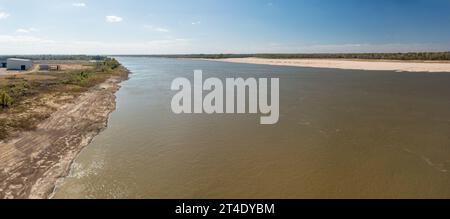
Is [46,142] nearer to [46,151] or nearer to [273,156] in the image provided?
[46,151]


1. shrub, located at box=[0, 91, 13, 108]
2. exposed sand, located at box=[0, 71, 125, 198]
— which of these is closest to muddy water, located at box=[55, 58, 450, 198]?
exposed sand, located at box=[0, 71, 125, 198]

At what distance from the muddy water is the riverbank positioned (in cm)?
72

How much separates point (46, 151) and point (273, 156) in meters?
10.6

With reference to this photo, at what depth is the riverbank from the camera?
36.1 feet

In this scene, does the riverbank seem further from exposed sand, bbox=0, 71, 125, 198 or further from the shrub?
the shrub

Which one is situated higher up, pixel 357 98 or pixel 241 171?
pixel 357 98

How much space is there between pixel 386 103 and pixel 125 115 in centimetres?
2185

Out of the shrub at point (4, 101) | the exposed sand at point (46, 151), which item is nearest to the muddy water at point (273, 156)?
the exposed sand at point (46, 151)

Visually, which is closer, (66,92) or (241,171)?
(241,171)

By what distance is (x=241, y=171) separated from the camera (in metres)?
12.3

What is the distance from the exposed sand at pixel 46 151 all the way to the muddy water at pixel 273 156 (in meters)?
0.69
